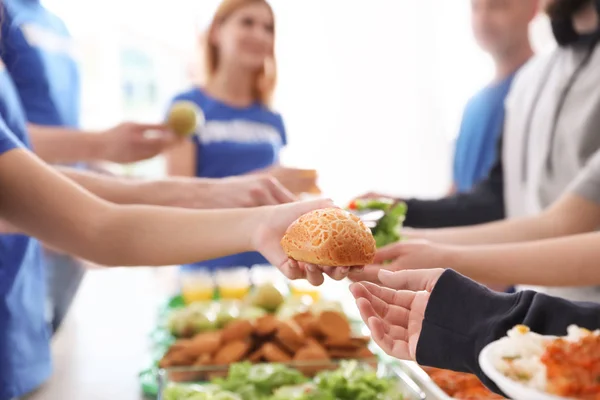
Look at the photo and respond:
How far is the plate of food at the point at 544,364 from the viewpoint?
570mm

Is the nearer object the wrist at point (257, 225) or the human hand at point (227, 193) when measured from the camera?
the wrist at point (257, 225)

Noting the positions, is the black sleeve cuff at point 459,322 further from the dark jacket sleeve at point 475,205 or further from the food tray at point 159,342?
the dark jacket sleeve at point 475,205

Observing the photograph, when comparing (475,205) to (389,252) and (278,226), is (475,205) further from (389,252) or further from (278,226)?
(278,226)

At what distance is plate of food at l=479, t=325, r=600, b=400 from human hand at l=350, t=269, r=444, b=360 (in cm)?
13

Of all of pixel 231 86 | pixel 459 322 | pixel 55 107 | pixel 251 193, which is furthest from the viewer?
pixel 231 86

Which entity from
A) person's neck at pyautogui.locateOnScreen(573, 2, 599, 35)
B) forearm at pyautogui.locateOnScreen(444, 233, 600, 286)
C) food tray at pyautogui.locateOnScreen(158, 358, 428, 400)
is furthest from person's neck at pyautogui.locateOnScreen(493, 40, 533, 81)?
food tray at pyautogui.locateOnScreen(158, 358, 428, 400)

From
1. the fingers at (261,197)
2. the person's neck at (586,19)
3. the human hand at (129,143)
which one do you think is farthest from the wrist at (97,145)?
the person's neck at (586,19)

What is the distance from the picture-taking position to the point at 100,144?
1759 mm

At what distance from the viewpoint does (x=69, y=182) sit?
3.67 feet

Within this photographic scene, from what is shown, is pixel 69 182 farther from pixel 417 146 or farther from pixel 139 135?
pixel 417 146

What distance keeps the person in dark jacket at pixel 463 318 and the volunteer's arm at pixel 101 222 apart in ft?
1.25

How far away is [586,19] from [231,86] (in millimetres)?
1632

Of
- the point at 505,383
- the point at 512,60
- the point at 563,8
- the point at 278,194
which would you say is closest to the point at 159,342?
the point at 278,194

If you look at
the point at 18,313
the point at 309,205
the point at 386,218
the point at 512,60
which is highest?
the point at 512,60
